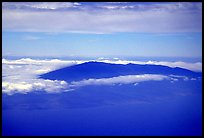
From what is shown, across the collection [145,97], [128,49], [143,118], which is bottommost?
[143,118]

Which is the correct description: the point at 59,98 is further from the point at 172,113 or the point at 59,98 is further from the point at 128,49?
the point at 172,113

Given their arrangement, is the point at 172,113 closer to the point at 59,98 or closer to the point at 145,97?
the point at 145,97

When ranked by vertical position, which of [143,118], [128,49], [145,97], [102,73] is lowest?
[143,118]

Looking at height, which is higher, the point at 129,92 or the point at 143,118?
the point at 129,92

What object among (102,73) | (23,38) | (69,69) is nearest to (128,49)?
(102,73)

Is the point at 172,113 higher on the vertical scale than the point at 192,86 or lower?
lower

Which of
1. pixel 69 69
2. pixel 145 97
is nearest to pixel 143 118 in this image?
pixel 145 97
